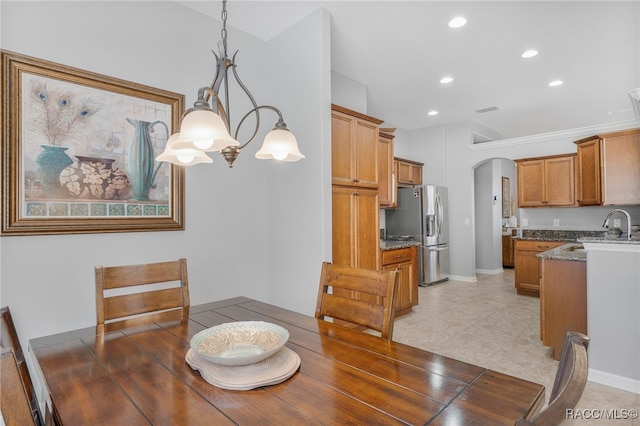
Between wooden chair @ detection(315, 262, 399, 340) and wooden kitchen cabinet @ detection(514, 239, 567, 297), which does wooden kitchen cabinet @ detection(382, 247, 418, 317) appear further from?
wooden chair @ detection(315, 262, 399, 340)

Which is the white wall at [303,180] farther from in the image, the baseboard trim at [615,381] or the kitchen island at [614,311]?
the baseboard trim at [615,381]

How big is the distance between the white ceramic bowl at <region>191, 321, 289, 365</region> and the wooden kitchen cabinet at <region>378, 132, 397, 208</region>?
279cm

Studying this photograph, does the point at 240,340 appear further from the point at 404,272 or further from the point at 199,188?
the point at 404,272

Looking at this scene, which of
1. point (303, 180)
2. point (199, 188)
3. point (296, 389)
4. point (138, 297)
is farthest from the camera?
point (303, 180)

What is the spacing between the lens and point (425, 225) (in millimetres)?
5520

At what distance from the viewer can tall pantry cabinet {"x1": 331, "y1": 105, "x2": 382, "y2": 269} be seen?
10.1 ft

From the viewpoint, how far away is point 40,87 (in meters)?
1.99

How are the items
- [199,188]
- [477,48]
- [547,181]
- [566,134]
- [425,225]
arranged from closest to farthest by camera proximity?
[199,188], [477,48], [566,134], [547,181], [425,225]

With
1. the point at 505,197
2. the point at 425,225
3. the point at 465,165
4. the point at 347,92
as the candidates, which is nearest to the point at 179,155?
the point at 347,92

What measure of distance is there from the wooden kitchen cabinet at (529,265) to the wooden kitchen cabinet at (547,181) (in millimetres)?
729

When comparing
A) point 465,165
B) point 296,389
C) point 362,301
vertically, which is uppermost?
point 465,165

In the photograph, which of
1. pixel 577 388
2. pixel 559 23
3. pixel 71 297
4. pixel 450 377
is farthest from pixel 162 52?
pixel 559 23

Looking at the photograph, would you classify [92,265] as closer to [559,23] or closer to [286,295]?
[286,295]

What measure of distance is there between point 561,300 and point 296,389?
2.91 m
